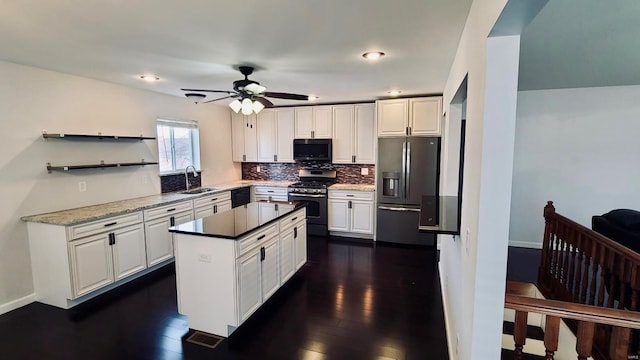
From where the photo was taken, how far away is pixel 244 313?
2.66 metres

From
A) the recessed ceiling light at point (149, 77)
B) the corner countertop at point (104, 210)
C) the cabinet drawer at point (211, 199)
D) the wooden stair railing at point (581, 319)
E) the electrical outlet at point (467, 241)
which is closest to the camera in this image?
the wooden stair railing at point (581, 319)

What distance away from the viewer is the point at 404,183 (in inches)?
193

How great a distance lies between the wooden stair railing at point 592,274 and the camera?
203 cm

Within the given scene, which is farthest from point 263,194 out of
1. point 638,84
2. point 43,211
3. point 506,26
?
point 638,84

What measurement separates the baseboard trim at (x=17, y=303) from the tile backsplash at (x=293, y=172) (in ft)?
12.8

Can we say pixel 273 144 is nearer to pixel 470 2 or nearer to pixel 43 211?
pixel 43 211

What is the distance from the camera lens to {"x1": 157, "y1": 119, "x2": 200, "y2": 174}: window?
15.6 ft

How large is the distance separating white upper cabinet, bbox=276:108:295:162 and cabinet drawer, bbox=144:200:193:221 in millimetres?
2115

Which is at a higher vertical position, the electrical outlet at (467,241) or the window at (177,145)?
the window at (177,145)

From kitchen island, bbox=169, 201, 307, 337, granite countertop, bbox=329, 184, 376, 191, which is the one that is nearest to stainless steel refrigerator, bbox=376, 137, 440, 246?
granite countertop, bbox=329, 184, 376, 191

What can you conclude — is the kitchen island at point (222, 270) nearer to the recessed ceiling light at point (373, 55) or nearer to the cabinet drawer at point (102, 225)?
the cabinet drawer at point (102, 225)

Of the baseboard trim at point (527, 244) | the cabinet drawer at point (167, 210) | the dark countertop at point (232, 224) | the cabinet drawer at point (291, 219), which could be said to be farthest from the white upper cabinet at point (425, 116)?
the cabinet drawer at point (167, 210)

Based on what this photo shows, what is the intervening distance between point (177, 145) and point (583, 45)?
513 cm

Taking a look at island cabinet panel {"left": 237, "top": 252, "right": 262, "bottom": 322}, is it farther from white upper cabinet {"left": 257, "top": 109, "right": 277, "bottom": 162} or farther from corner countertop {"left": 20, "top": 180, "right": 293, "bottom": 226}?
white upper cabinet {"left": 257, "top": 109, "right": 277, "bottom": 162}
